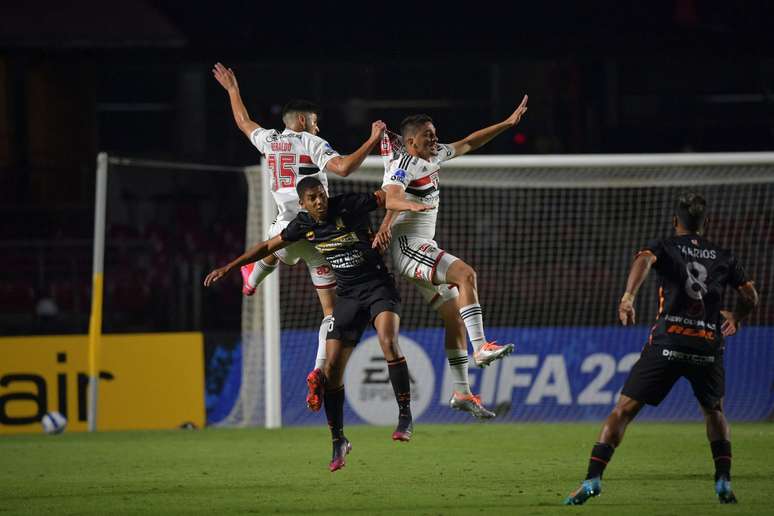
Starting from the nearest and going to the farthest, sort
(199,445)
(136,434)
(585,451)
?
(585,451) < (199,445) < (136,434)

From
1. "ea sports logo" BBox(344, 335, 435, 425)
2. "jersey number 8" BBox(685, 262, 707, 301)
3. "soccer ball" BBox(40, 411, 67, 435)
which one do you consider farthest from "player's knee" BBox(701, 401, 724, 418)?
"soccer ball" BBox(40, 411, 67, 435)

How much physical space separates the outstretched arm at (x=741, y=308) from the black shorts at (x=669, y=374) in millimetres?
230

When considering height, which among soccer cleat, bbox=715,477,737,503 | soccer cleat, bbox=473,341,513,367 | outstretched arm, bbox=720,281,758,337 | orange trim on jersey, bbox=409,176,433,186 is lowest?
soccer cleat, bbox=715,477,737,503

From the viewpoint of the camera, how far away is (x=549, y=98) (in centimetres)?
2370

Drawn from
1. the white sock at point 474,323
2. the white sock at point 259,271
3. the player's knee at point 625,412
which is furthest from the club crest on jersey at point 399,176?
the player's knee at point 625,412

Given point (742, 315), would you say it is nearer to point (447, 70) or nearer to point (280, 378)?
point (280, 378)

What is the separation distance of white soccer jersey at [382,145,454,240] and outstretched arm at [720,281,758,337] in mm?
2655

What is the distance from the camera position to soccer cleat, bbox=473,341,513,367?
357 inches

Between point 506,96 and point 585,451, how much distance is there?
1434 centimetres

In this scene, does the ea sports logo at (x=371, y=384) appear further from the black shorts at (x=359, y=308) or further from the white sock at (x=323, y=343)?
the black shorts at (x=359, y=308)

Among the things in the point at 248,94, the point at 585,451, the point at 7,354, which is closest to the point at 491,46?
the point at 248,94

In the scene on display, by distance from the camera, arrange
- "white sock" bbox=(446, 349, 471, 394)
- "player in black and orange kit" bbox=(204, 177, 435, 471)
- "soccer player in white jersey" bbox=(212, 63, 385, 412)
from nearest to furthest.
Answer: "player in black and orange kit" bbox=(204, 177, 435, 471), "white sock" bbox=(446, 349, 471, 394), "soccer player in white jersey" bbox=(212, 63, 385, 412)

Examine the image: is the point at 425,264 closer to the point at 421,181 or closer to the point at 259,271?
the point at 421,181

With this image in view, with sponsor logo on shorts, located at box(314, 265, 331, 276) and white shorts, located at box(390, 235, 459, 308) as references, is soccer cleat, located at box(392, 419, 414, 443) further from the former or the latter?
sponsor logo on shorts, located at box(314, 265, 331, 276)
